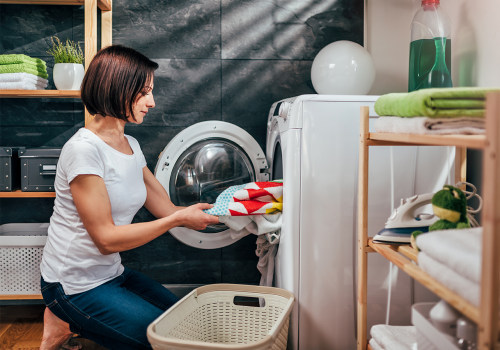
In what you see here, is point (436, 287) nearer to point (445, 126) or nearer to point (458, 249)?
point (458, 249)

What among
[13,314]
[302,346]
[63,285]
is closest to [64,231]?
[63,285]

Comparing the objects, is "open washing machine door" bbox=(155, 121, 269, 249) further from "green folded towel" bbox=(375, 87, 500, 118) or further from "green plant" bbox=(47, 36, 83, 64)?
"green folded towel" bbox=(375, 87, 500, 118)

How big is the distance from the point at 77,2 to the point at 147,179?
3.10 feet

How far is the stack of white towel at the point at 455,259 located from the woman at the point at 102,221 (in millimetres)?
840

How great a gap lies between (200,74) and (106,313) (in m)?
1.37

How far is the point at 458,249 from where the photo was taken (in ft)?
2.93

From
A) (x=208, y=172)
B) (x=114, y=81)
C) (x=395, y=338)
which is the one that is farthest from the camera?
(x=208, y=172)

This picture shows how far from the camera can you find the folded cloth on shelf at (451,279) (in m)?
0.84

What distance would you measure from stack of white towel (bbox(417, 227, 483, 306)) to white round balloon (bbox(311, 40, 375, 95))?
3.30 ft

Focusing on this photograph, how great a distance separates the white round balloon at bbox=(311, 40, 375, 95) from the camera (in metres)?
1.91

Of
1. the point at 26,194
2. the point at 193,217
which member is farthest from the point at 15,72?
the point at 193,217

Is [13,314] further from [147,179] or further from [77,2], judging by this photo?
[77,2]

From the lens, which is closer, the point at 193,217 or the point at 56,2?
the point at 193,217

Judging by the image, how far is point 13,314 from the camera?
94.3 inches
